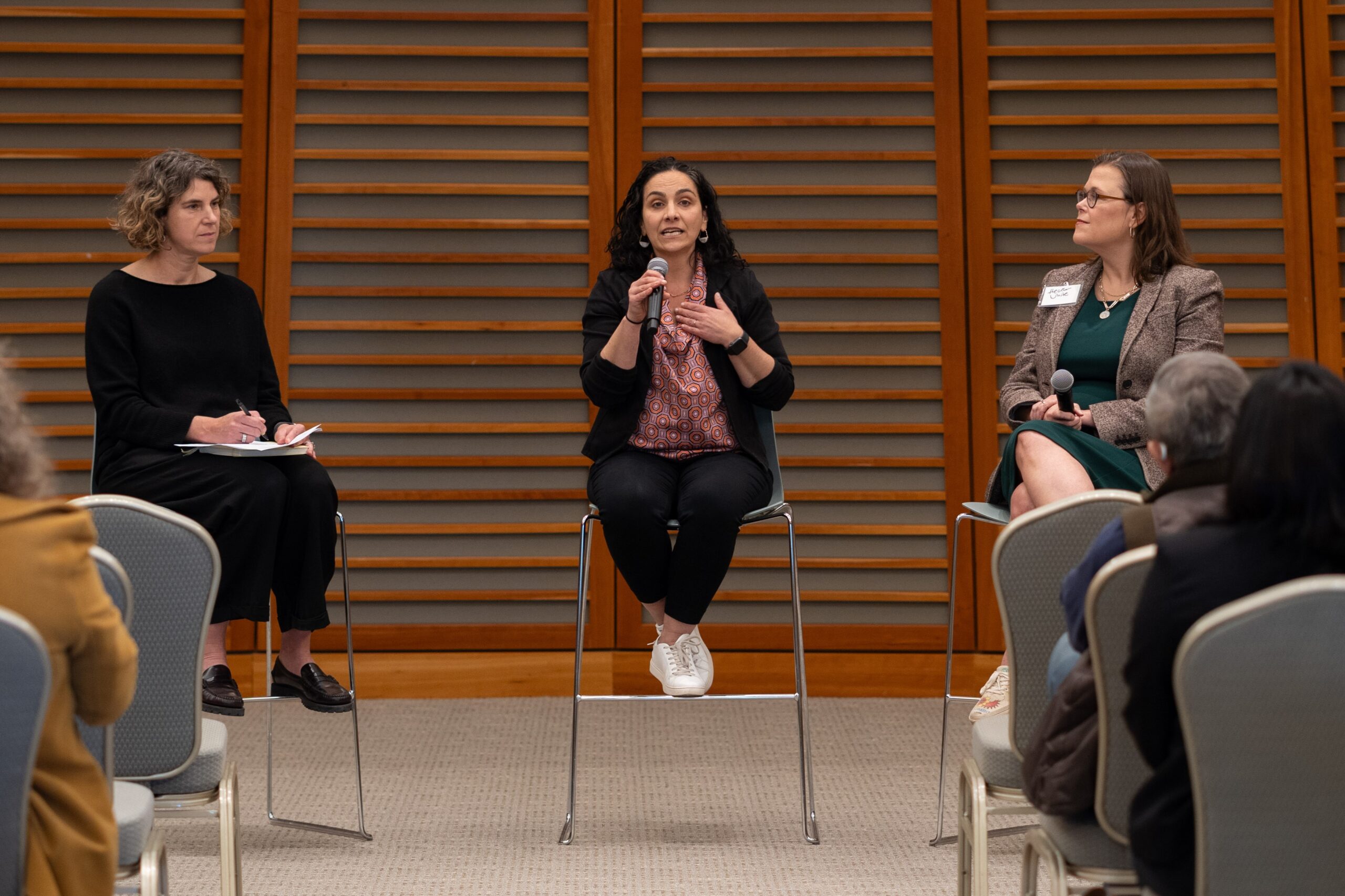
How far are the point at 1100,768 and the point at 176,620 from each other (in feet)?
4.23

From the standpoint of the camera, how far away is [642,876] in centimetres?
251

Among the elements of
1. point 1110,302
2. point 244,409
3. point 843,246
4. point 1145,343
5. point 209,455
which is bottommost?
point 209,455

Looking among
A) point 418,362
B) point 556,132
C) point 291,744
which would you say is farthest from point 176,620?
point 556,132

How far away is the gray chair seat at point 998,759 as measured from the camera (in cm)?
188

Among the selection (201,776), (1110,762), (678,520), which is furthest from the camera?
(678,520)

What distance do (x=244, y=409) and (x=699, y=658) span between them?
1199 mm

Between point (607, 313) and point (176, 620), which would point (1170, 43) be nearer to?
point (607, 313)

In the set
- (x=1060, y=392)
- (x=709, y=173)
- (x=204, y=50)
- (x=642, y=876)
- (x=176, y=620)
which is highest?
(x=204, y=50)

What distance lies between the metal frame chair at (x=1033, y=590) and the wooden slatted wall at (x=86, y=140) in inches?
111

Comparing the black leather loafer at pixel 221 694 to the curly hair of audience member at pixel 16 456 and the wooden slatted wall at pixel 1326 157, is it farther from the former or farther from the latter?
the wooden slatted wall at pixel 1326 157

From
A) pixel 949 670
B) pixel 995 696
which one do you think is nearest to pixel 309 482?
pixel 949 670

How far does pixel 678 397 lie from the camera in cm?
307

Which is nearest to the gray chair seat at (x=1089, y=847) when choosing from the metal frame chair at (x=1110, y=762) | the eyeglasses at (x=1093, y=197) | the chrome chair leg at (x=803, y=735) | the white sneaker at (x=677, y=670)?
the metal frame chair at (x=1110, y=762)

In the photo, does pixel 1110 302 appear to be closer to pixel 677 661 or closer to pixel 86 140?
pixel 677 661
